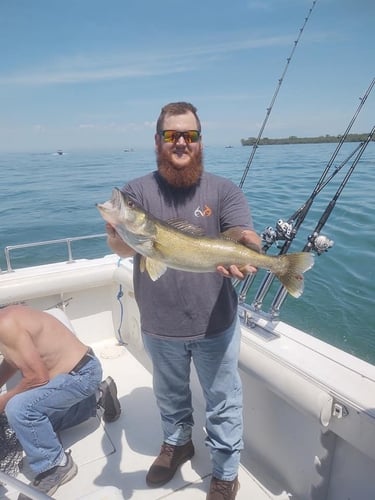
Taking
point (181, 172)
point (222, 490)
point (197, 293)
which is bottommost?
point (222, 490)

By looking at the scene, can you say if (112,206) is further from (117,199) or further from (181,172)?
(181,172)

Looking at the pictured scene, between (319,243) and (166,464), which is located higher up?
(319,243)

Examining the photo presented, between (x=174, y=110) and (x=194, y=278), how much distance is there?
1.21 meters

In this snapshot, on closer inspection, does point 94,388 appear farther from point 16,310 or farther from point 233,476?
point 233,476

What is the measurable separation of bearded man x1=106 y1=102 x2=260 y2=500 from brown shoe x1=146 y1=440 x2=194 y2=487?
439 mm

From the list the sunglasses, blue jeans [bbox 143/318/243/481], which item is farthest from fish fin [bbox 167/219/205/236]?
blue jeans [bbox 143/318/243/481]

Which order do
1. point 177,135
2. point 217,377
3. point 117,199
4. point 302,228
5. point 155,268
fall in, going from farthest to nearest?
point 302,228
point 217,377
point 177,135
point 155,268
point 117,199

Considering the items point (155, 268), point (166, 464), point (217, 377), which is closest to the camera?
point (155, 268)

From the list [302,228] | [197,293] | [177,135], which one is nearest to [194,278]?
[197,293]

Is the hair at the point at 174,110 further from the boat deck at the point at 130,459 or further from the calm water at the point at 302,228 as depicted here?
the calm water at the point at 302,228

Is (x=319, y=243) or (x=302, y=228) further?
(x=302, y=228)

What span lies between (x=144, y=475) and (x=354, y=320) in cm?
537

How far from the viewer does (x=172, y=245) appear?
7.78 ft

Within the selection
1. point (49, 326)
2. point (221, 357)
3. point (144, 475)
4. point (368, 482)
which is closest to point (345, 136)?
point (221, 357)
